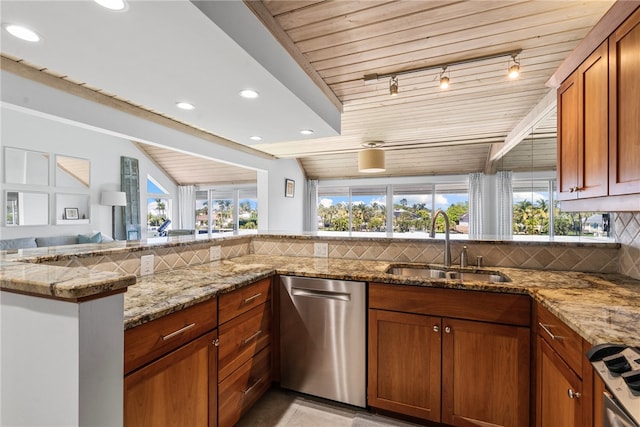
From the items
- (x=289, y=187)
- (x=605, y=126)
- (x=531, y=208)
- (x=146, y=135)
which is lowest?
(x=531, y=208)

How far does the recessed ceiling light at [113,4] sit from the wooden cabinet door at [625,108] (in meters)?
1.94

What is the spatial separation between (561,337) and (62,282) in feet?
5.74

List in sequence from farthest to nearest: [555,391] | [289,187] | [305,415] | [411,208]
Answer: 1. [411,208]
2. [289,187]
3. [305,415]
4. [555,391]

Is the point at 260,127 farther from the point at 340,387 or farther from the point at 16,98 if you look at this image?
the point at 340,387

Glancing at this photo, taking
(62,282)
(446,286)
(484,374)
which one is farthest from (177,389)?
(484,374)

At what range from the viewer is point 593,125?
142 cm

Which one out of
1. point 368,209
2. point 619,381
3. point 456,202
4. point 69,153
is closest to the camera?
point 619,381

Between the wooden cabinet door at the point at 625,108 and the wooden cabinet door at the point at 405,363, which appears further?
the wooden cabinet door at the point at 405,363

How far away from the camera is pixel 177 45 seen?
1.42 m

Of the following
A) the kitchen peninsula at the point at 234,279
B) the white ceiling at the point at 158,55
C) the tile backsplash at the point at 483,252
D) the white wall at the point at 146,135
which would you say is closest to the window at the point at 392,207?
the white wall at the point at 146,135

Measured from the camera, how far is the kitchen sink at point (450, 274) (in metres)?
2.03

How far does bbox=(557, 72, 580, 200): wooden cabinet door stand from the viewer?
1.58m

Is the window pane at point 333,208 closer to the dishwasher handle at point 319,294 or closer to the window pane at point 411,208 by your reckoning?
the window pane at point 411,208

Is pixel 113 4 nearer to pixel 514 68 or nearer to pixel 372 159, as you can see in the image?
pixel 514 68
